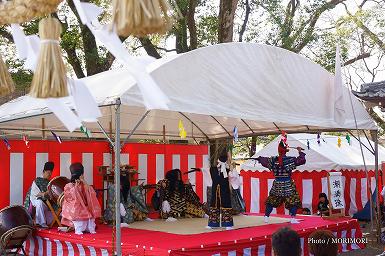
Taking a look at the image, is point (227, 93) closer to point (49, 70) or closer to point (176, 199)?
point (176, 199)

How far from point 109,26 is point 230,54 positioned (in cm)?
531

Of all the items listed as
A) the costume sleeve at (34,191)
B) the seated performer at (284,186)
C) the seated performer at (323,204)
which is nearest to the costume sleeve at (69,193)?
the costume sleeve at (34,191)

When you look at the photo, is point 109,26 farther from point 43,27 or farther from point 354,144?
point 354,144

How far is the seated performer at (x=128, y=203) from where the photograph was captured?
837 cm

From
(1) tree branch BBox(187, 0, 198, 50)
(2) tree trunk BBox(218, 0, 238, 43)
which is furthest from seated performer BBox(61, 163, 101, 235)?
(1) tree branch BBox(187, 0, 198, 50)

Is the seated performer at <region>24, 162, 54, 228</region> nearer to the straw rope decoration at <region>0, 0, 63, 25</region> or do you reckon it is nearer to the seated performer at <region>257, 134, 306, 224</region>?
the seated performer at <region>257, 134, 306, 224</region>

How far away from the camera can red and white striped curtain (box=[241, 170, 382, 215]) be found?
1255cm

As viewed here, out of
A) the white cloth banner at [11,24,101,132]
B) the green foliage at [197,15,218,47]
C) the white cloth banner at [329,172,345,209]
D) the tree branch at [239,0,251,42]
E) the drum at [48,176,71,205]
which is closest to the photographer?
the white cloth banner at [11,24,101,132]

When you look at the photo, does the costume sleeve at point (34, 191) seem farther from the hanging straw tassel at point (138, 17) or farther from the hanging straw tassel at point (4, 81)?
the hanging straw tassel at point (138, 17)

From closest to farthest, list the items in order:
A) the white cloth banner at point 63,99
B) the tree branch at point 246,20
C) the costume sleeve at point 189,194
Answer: the white cloth banner at point 63,99, the costume sleeve at point 189,194, the tree branch at point 246,20

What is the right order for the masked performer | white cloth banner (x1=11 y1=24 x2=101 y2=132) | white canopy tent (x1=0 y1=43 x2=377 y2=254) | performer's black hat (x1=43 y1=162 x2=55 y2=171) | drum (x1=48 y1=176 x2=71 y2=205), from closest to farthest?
white cloth banner (x1=11 y1=24 x2=101 y2=132)
white canopy tent (x1=0 y1=43 x2=377 y2=254)
the masked performer
drum (x1=48 y1=176 x2=71 y2=205)
performer's black hat (x1=43 y1=162 x2=55 y2=171)

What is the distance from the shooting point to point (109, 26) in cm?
159

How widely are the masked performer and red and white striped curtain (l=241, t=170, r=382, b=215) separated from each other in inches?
201

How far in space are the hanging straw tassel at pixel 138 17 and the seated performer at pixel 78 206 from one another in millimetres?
5756
